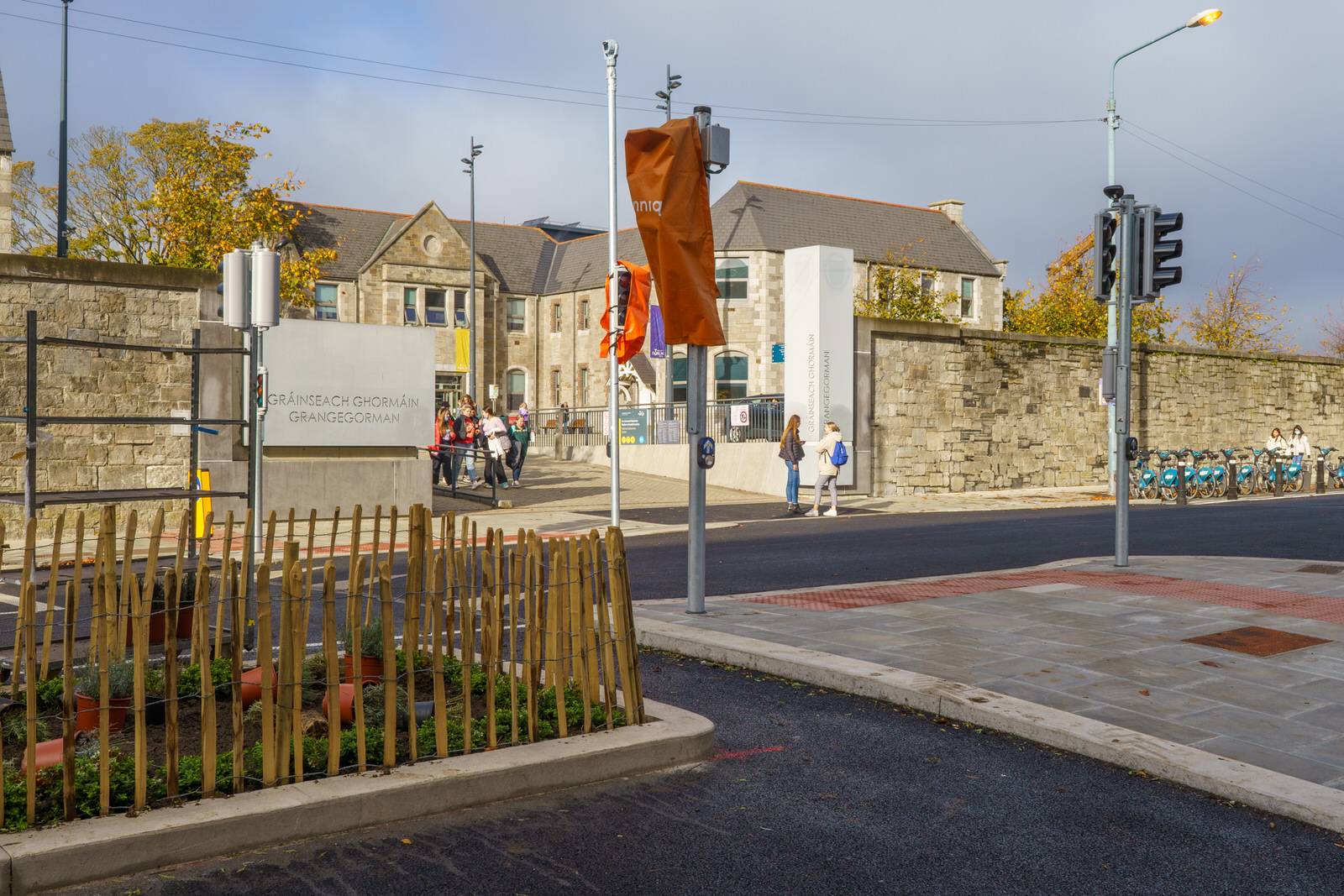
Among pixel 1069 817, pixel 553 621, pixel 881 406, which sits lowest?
pixel 1069 817

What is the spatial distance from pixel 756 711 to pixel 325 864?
2.51 meters

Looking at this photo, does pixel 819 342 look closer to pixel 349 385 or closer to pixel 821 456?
pixel 821 456

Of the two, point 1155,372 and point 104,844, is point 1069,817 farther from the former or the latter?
point 1155,372

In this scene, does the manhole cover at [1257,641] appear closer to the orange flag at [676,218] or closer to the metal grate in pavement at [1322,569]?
the metal grate in pavement at [1322,569]

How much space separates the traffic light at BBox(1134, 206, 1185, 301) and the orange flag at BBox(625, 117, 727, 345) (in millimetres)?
4964

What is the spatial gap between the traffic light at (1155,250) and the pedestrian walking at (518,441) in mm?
15577

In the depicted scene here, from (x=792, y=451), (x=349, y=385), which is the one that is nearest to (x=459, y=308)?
(x=792, y=451)

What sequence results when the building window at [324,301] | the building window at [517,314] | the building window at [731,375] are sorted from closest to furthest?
the building window at [731,375], the building window at [324,301], the building window at [517,314]

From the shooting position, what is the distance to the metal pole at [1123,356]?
33.8 feet

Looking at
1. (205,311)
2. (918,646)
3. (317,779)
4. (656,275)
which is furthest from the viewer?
(205,311)

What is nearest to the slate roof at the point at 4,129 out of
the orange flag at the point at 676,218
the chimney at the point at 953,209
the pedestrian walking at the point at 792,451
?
the pedestrian walking at the point at 792,451

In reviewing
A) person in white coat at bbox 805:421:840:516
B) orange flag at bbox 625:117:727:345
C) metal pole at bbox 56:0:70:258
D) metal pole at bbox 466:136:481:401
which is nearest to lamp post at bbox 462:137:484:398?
metal pole at bbox 466:136:481:401

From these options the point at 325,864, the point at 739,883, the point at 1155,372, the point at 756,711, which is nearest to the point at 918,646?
the point at 756,711

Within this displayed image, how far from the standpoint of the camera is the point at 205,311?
632 inches
